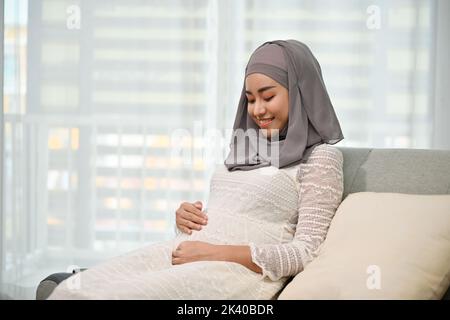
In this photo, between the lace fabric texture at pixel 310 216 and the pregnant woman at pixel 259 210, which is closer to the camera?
the pregnant woman at pixel 259 210

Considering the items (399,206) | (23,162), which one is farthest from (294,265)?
(23,162)

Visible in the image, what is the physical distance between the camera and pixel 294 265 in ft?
5.08

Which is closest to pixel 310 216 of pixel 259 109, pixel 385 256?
pixel 385 256

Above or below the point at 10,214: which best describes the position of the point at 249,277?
above

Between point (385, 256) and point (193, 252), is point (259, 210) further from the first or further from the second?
point (385, 256)

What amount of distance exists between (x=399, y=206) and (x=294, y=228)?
1.04ft

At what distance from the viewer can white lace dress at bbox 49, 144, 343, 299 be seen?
1.42m

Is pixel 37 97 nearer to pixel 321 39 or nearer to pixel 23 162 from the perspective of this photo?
pixel 23 162

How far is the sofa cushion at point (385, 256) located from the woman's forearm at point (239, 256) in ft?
0.38

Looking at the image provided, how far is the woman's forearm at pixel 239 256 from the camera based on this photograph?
5.03ft

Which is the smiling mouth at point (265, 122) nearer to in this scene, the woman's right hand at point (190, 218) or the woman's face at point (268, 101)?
the woman's face at point (268, 101)

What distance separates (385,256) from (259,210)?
0.39 meters

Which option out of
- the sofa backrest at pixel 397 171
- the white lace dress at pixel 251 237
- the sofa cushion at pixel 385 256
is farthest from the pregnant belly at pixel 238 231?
the sofa backrest at pixel 397 171

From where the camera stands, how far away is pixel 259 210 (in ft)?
5.52
